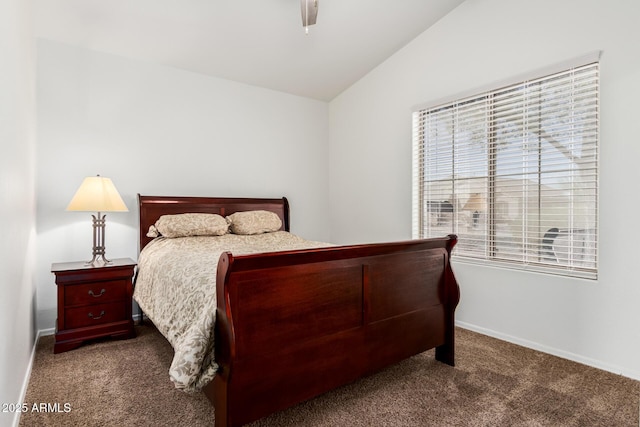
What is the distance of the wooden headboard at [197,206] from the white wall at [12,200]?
1.16 meters

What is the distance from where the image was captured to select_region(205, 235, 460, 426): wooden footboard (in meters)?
1.42

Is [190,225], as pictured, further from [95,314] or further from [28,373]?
[28,373]

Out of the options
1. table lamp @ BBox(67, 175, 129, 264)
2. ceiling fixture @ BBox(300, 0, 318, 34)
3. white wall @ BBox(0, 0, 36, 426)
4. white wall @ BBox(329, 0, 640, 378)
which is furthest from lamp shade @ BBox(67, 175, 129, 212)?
white wall @ BBox(329, 0, 640, 378)

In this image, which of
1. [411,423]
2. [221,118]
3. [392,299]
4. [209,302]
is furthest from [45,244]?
[411,423]

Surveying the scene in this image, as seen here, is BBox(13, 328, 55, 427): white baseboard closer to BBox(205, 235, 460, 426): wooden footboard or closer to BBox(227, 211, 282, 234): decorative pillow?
BBox(205, 235, 460, 426): wooden footboard

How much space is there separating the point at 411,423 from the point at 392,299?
62cm

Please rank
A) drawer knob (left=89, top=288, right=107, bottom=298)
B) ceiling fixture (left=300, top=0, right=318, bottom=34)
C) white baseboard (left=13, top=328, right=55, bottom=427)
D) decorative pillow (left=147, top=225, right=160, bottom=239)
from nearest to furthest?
white baseboard (left=13, top=328, right=55, bottom=427) < ceiling fixture (left=300, top=0, right=318, bottom=34) < drawer knob (left=89, top=288, right=107, bottom=298) < decorative pillow (left=147, top=225, right=160, bottom=239)

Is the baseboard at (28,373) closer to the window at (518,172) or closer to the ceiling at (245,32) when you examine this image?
the ceiling at (245,32)

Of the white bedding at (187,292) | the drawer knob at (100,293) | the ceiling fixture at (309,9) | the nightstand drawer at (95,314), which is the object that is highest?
the ceiling fixture at (309,9)

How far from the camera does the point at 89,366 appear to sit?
2.27 m

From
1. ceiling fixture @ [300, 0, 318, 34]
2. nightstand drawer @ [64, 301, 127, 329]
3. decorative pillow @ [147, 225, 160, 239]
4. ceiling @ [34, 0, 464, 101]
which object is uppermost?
ceiling @ [34, 0, 464, 101]

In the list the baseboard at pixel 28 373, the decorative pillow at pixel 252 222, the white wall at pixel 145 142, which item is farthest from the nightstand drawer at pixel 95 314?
the decorative pillow at pixel 252 222

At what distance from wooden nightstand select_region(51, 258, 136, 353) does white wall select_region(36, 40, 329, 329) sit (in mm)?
512

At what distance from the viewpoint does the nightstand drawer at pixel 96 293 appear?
256 cm
